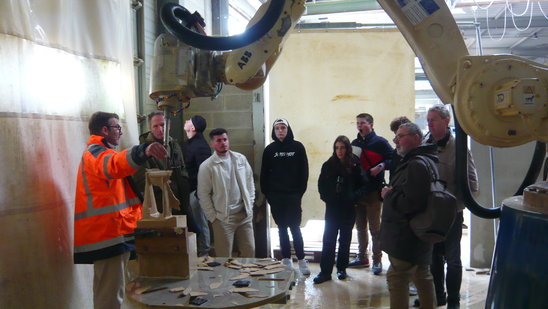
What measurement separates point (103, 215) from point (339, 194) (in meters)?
2.05

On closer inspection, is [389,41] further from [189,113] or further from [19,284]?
[19,284]

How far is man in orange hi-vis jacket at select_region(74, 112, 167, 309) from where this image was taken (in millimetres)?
2227

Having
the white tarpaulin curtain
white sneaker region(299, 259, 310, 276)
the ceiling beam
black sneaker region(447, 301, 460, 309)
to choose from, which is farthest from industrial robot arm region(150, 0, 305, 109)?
the ceiling beam

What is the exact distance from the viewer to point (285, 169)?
3.99m

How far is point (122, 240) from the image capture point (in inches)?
91.2

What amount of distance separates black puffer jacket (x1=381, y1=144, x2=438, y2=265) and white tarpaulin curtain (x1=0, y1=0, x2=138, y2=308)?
1.73m

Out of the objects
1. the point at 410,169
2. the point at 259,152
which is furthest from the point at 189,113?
the point at 410,169

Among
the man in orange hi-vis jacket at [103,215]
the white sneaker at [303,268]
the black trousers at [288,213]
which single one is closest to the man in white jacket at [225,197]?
the black trousers at [288,213]

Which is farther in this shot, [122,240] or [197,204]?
[197,204]

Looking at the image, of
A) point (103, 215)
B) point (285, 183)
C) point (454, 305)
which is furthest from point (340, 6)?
point (103, 215)

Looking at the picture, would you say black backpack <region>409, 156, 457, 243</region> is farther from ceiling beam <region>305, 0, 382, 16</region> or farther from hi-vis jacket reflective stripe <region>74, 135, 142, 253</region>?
ceiling beam <region>305, 0, 382, 16</region>

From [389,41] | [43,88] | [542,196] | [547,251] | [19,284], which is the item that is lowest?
[19,284]

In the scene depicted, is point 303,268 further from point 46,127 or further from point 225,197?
point 46,127

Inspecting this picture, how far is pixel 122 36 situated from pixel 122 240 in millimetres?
1333
